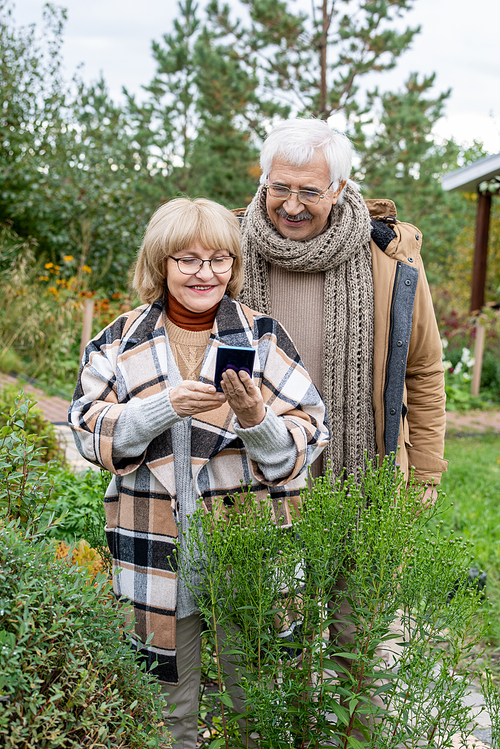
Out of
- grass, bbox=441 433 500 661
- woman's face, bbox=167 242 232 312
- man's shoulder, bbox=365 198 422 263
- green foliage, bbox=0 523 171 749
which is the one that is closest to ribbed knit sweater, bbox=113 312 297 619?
woman's face, bbox=167 242 232 312

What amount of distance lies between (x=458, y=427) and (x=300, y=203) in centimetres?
734

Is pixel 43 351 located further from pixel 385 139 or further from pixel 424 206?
pixel 424 206

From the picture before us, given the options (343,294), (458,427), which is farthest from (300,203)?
(458,427)

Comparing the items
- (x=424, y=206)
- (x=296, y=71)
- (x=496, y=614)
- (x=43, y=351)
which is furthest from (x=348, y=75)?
(x=496, y=614)

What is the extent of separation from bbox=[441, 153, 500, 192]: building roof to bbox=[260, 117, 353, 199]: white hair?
10.6 meters

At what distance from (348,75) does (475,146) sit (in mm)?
17651

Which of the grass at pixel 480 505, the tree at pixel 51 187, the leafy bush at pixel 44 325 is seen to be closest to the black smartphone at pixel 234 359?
the grass at pixel 480 505

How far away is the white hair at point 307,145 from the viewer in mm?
2043

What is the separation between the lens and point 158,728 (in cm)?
133

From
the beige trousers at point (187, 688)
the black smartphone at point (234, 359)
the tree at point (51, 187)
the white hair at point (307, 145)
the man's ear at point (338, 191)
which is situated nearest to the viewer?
the black smartphone at point (234, 359)

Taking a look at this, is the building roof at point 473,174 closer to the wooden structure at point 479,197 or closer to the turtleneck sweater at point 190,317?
the wooden structure at point 479,197

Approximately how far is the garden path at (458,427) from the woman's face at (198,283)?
116 cm

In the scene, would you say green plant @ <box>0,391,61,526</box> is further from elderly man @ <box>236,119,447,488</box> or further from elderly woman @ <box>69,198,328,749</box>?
elderly man @ <box>236,119,447,488</box>

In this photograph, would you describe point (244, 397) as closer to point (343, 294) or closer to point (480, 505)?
point (343, 294)
